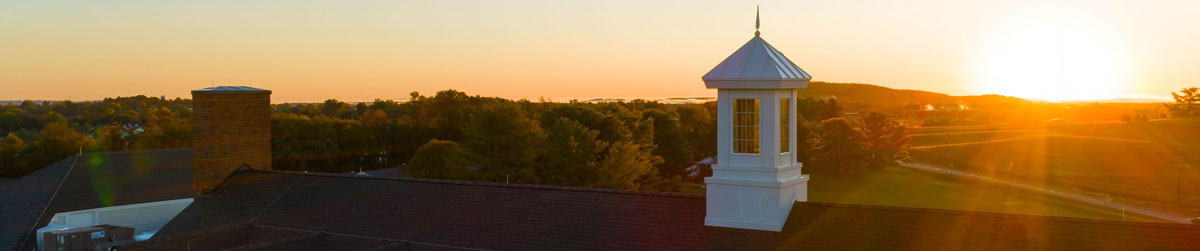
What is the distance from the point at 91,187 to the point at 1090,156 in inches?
4056

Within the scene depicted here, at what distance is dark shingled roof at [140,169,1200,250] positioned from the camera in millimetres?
14148

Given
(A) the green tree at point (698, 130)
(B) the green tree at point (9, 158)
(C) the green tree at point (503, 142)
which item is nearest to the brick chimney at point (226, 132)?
(C) the green tree at point (503, 142)

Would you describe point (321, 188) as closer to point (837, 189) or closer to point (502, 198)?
point (502, 198)

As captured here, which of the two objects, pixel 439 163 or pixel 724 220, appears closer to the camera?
pixel 724 220

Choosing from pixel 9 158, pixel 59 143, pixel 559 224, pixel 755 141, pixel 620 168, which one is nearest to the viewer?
pixel 755 141

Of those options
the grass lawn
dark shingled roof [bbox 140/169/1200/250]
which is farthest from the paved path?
dark shingled roof [bbox 140/169/1200/250]

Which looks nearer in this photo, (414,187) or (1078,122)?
(414,187)

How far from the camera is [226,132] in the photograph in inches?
990

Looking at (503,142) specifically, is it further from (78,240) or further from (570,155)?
(78,240)

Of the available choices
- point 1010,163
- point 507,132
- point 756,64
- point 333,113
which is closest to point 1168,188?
point 1010,163

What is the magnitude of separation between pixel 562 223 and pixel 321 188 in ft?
23.1

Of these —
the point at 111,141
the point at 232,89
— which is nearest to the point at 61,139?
the point at 111,141

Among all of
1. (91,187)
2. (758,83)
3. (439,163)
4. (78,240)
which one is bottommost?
(439,163)

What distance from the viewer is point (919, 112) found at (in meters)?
151
